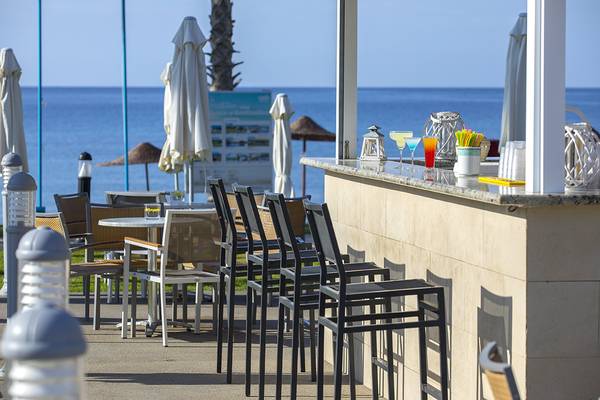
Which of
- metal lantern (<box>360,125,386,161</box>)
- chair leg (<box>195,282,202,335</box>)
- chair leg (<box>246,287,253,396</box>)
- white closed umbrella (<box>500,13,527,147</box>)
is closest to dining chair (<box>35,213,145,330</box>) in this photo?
chair leg (<box>195,282,202,335</box>)

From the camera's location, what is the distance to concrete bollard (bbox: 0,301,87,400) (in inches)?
80.4

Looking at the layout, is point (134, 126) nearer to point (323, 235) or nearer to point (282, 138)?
point (282, 138)

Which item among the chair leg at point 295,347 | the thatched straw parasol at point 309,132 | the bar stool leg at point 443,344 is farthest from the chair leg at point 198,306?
the thatched straw parasol at point 309,132

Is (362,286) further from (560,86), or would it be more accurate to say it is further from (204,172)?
(204,172)

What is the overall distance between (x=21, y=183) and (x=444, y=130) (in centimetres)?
250

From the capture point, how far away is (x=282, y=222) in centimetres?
606

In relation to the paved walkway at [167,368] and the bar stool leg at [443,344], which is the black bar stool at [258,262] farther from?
the bar stool leg at [443,344]

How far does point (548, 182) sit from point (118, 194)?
6.29 m

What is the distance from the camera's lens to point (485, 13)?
6019cm

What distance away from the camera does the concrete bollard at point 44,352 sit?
204 centimetres

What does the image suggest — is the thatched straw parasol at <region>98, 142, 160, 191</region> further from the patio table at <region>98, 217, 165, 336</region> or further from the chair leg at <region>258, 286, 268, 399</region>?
the chair leg at <region>258, 286, 268, 399</region>

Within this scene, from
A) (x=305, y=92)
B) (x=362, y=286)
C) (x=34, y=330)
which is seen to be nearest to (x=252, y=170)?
(x=362, y=286)

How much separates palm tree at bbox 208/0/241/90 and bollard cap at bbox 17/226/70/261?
1435 centimetres

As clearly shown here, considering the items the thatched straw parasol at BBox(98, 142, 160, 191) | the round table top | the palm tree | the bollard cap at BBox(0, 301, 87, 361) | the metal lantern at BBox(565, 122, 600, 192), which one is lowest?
the round table top
